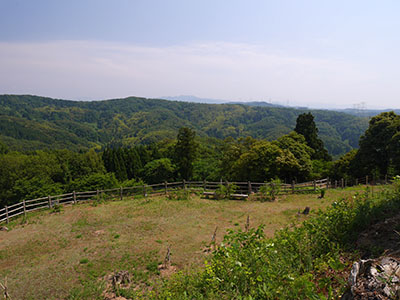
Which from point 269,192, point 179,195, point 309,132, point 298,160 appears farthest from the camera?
point 309,132

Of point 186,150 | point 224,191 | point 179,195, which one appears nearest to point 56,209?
point 179,195

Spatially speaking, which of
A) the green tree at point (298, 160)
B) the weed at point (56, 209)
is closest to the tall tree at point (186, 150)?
the green tree at point (298, 160)

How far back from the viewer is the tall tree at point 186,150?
37.2 meters

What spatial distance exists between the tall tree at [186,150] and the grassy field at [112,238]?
71.0 feet

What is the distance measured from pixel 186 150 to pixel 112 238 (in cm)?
2791

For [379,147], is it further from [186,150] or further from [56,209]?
[56,209]

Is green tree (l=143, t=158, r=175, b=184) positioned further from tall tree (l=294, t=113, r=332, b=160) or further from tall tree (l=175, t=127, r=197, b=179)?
tall tree (l=294, t=113, r=332, b=160)

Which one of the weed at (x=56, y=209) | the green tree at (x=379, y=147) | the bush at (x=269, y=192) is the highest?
the green tree at (x=379, y=147)

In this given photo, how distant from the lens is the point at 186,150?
38.1 m

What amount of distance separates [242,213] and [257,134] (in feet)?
584

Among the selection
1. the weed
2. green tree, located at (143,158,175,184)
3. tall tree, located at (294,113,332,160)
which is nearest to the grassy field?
the weed

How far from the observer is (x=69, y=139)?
159m

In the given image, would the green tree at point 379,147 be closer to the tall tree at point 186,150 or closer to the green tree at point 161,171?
the tall tree at point 186,150

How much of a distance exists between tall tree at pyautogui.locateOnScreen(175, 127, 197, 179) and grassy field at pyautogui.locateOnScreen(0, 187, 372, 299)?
852 inches
